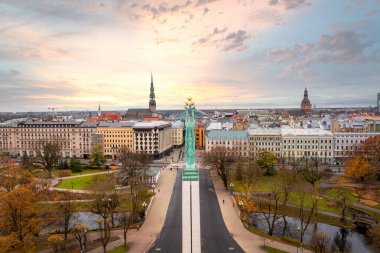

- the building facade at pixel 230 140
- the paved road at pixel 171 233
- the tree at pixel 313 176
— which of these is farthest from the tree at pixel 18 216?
the building facade at pixel 230 140

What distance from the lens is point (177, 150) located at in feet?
461

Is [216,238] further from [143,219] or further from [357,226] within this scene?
[357,226]

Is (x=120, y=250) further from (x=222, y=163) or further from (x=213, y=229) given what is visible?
(x=222, y=163)

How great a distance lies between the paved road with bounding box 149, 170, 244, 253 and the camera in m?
43.7

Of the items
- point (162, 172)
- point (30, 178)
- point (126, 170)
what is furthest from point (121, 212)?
point (162, 172)

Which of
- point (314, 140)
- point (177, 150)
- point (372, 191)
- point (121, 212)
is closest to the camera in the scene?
point (121, 212)

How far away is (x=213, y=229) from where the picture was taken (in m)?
49.9

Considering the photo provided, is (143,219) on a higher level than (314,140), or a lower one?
lower

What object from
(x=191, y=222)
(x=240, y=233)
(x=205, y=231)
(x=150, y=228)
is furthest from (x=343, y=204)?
(x=150, y=228)

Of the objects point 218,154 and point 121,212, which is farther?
point 218,154

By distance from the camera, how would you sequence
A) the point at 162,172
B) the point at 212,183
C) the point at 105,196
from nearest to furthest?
the point at 105,196 < the point at 212,183 < the point at 162,172

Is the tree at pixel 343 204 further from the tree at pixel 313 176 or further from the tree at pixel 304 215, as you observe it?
the tree at pixel 313 176

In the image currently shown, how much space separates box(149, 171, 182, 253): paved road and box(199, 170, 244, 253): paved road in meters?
3.20

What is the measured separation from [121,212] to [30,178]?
56.5 ft
